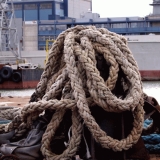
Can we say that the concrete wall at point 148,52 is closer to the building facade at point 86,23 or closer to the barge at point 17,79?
the building facade at point 86,23

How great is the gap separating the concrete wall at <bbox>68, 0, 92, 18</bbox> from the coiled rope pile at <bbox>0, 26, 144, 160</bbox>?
66963 mm

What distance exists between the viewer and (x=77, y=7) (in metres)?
72.6

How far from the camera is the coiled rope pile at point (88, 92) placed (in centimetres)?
229

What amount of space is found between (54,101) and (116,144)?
364mm

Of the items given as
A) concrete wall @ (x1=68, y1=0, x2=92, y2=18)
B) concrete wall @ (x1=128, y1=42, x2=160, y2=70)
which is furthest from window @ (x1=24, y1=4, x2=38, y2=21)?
concrete wall @ (x1=128, y1=42, x2=160, y2=70)

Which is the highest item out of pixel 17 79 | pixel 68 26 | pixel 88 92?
pixel 68 26

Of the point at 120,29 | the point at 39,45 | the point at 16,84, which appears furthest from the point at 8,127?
the point at 39,45

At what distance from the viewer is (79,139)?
7.76 ft

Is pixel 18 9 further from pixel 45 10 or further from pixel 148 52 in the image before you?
pixel 148 52

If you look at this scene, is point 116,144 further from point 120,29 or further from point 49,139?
point 120,29

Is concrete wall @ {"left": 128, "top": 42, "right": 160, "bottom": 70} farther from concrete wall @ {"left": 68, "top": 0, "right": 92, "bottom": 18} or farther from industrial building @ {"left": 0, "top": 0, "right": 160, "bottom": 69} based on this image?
concrete wall @ {"left": 68, "top": 0, "right": 92, "bottom": 18}

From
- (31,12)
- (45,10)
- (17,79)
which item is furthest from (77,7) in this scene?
(17,79)

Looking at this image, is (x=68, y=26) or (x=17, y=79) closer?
(x=17, y=79)

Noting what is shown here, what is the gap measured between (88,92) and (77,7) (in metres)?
71.0
